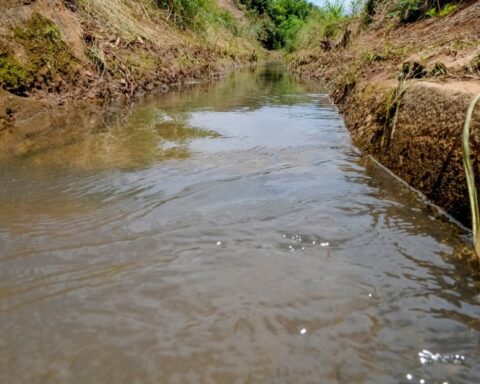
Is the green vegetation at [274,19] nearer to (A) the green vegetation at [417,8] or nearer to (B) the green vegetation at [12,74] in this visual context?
(A) the green vegetation at [417,8]

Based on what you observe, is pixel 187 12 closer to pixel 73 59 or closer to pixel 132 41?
pixel 132 41

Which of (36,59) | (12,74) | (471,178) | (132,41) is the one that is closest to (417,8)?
(132,41)

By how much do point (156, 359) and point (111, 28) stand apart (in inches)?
273

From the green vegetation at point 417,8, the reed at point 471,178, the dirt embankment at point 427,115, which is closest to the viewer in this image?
the reed at point 471,178

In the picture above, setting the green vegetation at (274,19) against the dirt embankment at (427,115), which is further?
the green vegetation at (274,19)

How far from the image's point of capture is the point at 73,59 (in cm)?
541

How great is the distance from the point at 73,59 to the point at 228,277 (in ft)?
16.1

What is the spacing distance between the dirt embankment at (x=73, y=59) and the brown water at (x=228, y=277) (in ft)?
5.05

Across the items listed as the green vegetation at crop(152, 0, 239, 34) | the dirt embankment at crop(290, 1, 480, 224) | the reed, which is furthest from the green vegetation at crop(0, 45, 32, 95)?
the green vegetation at crop(152, 0, 239, 34)

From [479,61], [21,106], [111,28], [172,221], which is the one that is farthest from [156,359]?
[111,28]

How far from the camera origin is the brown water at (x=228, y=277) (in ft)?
3.60

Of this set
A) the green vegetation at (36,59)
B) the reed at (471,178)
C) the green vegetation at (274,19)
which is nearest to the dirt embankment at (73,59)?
the green vegetation at (36,59)

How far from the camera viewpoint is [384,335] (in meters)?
1.19

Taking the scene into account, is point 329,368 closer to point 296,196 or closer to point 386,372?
point 386,372
